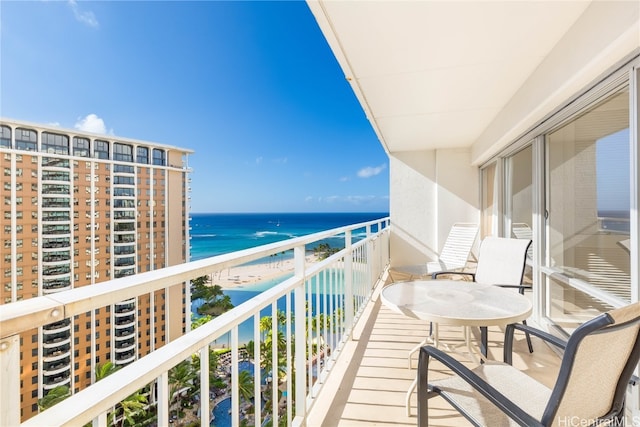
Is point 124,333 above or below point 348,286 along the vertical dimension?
below

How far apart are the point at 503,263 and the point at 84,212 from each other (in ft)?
35.8

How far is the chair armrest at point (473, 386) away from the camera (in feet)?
3.14

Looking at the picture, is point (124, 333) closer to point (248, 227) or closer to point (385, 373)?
point (385, 373)

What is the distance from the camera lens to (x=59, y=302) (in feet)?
1.53

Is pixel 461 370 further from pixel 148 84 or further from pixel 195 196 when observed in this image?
pixel 195 196

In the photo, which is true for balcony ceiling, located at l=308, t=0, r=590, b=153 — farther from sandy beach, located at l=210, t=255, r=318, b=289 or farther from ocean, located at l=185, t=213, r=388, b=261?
ocean, located at l=185, t=213, r=388, b=261

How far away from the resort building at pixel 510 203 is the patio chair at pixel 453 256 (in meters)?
→ 0.78

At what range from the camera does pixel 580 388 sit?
3.17 ft

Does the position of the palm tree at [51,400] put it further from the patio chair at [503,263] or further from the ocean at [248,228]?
the ocean at [248,228]

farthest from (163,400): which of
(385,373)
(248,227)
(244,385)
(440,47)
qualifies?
(248,227)

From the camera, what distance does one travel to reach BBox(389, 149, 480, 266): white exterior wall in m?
5.34

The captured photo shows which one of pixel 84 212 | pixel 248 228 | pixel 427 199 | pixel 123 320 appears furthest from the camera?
pixel 248 228

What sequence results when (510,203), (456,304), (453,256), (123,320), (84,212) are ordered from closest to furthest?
1. (456,304)
2. (510,203)
3. (453,256)
4. (123,320)
5. (84,212)

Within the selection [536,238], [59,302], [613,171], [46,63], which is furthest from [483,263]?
[46,63]
